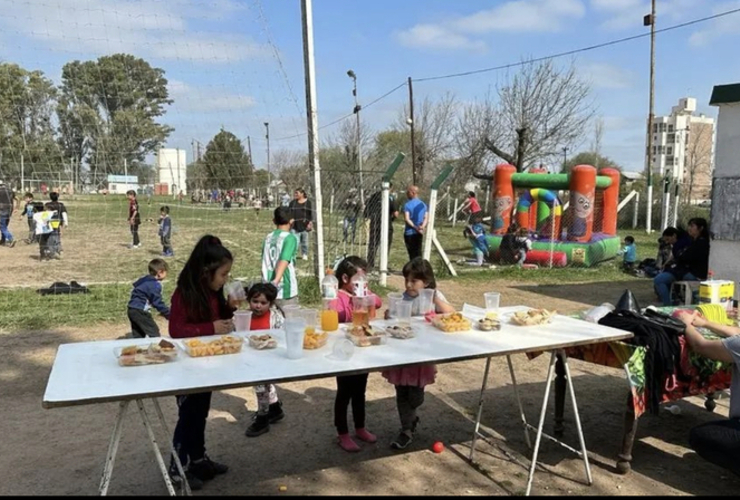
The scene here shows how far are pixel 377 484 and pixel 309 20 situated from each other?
638 cm

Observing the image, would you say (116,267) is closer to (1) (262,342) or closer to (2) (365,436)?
(2) (365,436)

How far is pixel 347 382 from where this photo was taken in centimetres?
389

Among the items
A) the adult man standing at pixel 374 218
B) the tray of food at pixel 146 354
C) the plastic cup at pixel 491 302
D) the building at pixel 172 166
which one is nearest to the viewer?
the tray of food at pixel 146 354

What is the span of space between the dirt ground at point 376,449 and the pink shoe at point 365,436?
0.06 m

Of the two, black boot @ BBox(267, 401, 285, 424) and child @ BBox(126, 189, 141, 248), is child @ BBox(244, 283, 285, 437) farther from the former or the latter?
child @ BBox(126, 189, 141, 248)

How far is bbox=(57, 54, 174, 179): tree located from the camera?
8.30 m

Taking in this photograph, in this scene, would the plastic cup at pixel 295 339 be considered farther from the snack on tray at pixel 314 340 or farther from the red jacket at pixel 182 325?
the red jacket at pixel 182 325

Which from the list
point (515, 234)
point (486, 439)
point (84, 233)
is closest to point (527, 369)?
point (486, 439)

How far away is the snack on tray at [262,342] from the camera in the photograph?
9.83ft

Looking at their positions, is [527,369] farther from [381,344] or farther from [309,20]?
[309,20]

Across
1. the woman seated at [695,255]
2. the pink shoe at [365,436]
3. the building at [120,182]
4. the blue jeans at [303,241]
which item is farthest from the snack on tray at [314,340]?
the blue jeans at [303,241]

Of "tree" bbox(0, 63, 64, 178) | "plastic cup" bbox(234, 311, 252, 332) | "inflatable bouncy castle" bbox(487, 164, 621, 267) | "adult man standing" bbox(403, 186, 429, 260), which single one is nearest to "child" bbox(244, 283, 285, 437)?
"plastic cup" bbox(234, 311, 252, 332)

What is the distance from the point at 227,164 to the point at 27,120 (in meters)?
3.09

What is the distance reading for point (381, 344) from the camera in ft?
10.3
